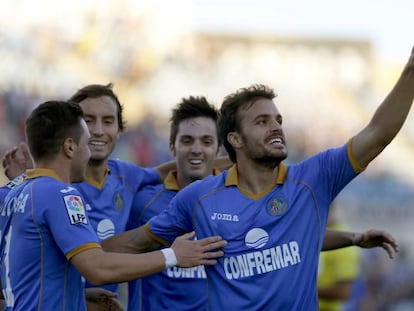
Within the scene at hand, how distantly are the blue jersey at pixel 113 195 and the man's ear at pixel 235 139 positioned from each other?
1.34 m

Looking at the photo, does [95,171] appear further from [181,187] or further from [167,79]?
[167,79]

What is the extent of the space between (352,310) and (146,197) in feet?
19.1

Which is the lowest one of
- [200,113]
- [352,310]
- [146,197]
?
[352,310]

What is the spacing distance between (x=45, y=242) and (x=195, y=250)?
0.79 m

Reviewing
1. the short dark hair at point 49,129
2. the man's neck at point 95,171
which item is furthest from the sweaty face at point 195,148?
the short dark hair at point 49,129

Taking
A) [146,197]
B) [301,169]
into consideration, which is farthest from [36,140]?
[146,197]

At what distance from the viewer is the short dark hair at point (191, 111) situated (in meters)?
7.12

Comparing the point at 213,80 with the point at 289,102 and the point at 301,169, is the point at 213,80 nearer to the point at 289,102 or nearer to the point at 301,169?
the point at 289,102

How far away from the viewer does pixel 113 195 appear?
680 cm

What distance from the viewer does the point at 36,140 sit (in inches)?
197

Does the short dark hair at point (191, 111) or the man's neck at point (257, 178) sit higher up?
the short dark hair at point (191, 111)

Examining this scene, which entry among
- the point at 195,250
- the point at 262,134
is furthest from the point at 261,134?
the point at 195,250

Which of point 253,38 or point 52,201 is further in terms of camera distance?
point 253,38

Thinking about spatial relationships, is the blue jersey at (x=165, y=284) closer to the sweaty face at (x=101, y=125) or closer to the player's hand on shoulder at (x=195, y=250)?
the sweaty face at (x=101, y=125)
